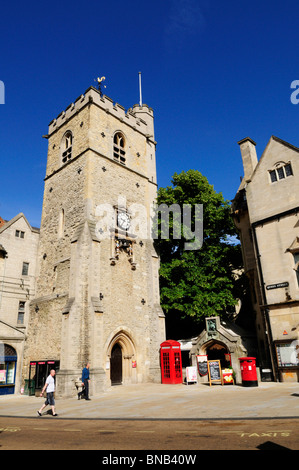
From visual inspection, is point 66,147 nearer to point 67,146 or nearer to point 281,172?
point 67,146

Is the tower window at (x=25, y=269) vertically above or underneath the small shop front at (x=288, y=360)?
above

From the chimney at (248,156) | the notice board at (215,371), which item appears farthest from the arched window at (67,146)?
the notice board at (215,371)

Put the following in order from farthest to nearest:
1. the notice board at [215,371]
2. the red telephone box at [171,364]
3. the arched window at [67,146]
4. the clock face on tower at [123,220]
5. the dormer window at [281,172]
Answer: the arched window at [67,146], the clock face on tower at [123,220], the red telephone box at [171,364], the dormer window at [281,172], the notice board at [215,371]

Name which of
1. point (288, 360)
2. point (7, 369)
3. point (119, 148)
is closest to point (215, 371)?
point (288, 360)

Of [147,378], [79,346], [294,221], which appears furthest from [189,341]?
[294,221]

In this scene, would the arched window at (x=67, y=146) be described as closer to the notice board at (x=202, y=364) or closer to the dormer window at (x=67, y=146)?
the dormer window at (x=67, y=146)

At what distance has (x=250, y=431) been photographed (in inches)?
278

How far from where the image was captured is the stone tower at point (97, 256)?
18812 mm

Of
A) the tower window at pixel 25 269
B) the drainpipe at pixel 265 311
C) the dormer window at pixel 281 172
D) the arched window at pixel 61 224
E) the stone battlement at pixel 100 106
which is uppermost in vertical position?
the stone battlement at pixel 100 106

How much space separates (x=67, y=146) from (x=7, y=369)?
17.2m
